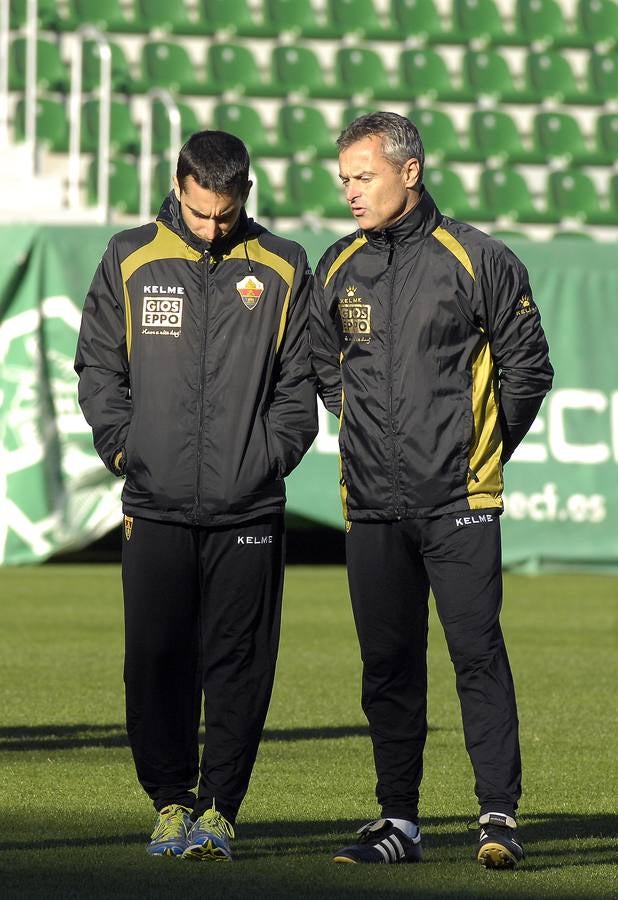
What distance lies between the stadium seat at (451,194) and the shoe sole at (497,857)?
45.9 ft

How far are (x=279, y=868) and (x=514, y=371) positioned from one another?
4.49 feet

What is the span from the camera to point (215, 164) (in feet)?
13.8

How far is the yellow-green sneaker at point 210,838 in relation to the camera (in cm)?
421

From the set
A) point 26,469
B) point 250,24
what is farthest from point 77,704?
point 250,24

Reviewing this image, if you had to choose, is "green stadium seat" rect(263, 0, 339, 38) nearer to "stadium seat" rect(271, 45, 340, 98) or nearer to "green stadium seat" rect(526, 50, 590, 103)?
"stadium seat" rect(271, 45, 340, 98)

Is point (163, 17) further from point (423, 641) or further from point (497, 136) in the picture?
point (423, 641)

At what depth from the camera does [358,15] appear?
1922 cm

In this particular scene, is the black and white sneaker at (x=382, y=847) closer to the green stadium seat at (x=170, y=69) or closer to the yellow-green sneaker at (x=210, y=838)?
the yellow-green sneaker at (x=210, y=838)

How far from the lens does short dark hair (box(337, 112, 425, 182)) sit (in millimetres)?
4312

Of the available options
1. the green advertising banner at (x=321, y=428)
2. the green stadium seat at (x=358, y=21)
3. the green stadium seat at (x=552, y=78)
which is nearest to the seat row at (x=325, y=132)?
the green stadium seat at (x=552, y=78)

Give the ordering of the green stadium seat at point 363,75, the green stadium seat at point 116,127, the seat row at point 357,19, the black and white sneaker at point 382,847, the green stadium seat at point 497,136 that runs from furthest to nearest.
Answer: the green stadium seat at point 497,136 → the green stadium seat at point 363,75 → the seat row at point 357,19 → the green stadium seat at point 116,127 → the black and white sneaker at point 382,847

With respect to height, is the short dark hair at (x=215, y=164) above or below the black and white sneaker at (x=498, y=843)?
above

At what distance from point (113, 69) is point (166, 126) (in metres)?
0.98

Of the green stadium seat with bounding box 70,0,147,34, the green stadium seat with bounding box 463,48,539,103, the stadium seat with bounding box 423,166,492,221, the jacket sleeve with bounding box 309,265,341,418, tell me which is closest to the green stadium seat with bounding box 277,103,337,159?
the stadium seat with bounding box 423,166,492,221
